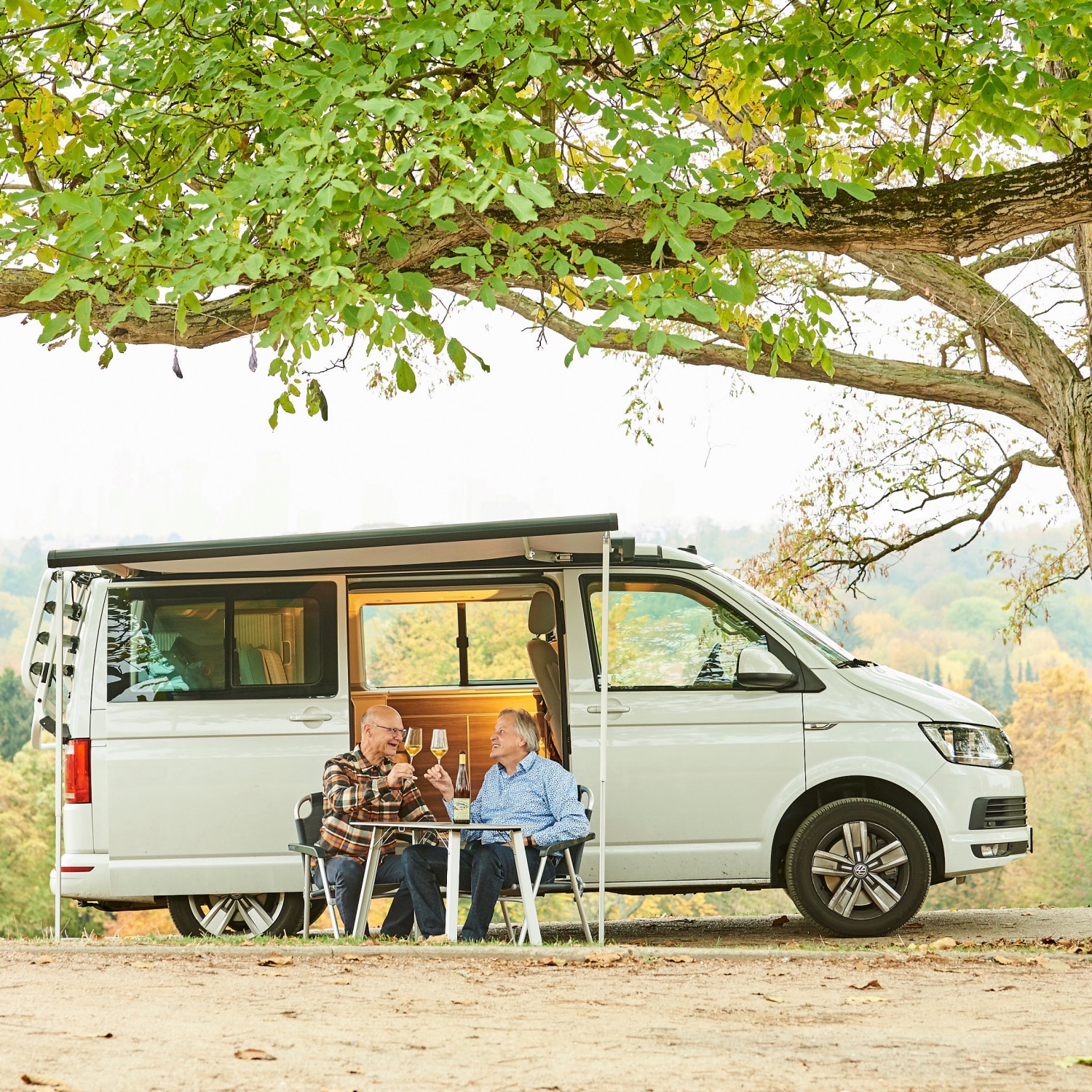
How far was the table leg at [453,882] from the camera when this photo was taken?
21.2 feet

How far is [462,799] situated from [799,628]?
215 centimetres

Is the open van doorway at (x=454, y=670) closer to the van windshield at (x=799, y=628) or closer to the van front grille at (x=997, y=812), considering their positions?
the van windshield at (x=799, y=628)

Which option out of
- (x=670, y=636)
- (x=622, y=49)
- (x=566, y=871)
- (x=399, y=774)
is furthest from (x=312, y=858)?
(x=622, y=49)

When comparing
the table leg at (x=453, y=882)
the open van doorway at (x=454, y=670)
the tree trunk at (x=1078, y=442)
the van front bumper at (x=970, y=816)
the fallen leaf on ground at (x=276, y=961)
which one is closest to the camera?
the fallen leaf on ground at (x=276, y=961)

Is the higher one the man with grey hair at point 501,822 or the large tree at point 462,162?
the large tree at point 462,162

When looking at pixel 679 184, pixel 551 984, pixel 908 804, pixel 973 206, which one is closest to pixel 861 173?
pixel 973 206

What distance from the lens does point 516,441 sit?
79.5 metres

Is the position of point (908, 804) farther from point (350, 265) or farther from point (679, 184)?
point (350, 265)

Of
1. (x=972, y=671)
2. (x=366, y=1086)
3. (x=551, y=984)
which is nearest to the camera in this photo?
(x=366, y=1086)

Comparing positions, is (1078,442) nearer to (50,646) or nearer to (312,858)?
(312,858)

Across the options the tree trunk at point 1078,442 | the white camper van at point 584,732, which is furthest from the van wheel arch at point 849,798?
the tree trunk at point 1078,442

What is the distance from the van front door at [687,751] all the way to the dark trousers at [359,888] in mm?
1011

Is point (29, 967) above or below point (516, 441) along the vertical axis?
below

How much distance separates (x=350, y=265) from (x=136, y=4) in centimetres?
194
